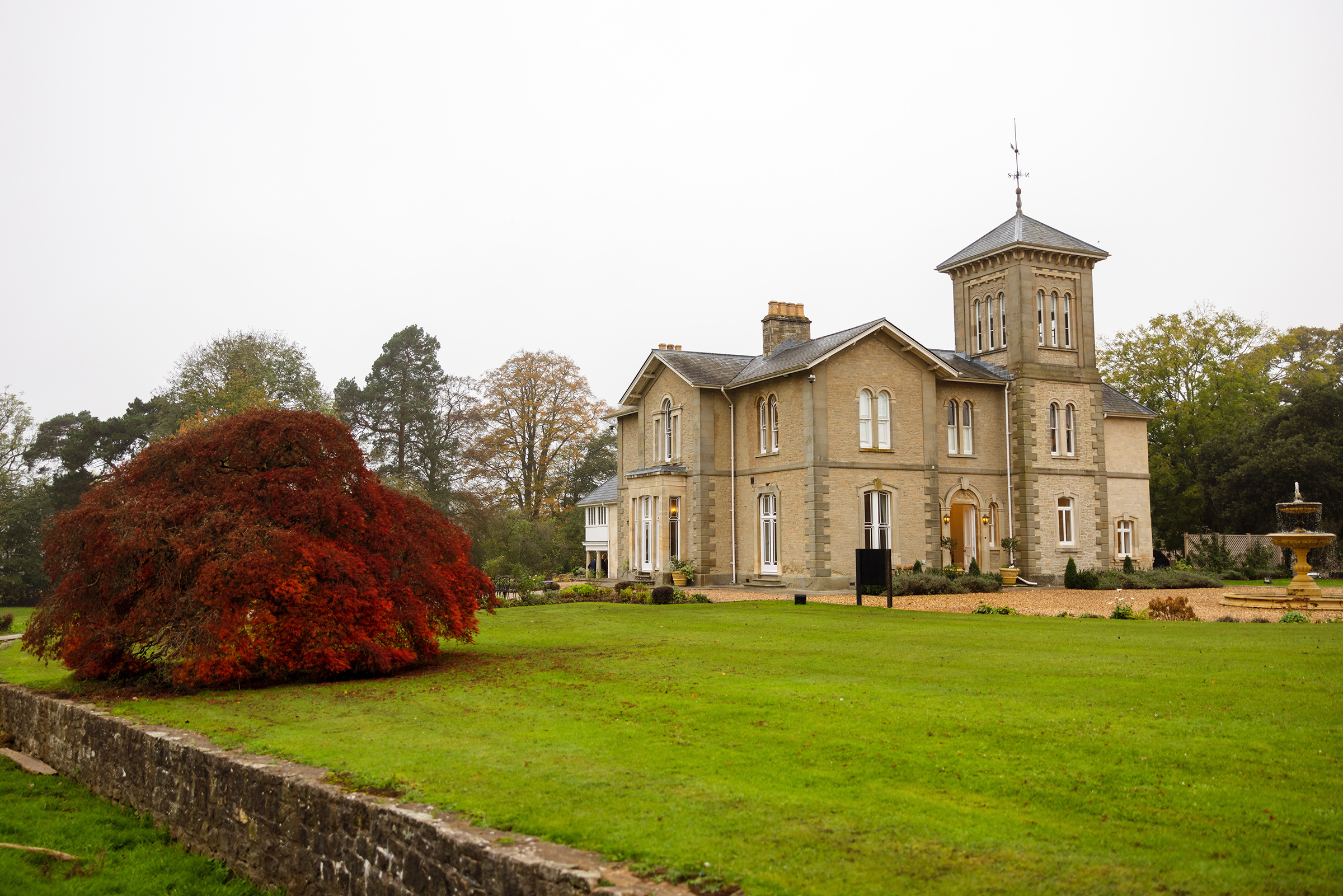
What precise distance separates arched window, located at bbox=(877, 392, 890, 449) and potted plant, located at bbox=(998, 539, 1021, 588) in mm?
5572

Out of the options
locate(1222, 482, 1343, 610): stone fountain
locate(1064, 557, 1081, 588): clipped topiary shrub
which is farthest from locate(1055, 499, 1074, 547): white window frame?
locate(1222, 482, 1343, 610): stone fountain

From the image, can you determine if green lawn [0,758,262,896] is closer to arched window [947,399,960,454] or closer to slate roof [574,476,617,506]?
arched window [947,399,960,454]

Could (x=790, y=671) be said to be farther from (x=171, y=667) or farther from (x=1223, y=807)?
(x=171, y=667)

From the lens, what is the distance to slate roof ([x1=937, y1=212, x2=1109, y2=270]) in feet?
116

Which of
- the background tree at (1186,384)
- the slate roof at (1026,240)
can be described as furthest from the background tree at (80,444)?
the background tree at (1186,384)

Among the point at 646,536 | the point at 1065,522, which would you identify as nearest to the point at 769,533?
the point at 646,536

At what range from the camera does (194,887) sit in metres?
8.55

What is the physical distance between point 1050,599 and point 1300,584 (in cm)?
619

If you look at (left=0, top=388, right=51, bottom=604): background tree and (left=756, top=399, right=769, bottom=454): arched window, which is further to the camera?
(left=0, top=388, right=51, bottom=604): background tree

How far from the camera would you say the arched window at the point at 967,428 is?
1368 inches

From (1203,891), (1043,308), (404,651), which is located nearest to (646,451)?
(1043,308)

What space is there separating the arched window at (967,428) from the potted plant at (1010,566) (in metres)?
3.39

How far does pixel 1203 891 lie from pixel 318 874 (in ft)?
20.0

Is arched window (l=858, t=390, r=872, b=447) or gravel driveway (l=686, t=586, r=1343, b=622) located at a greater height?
arched window (l=858, t=390, r=872, b=447)
